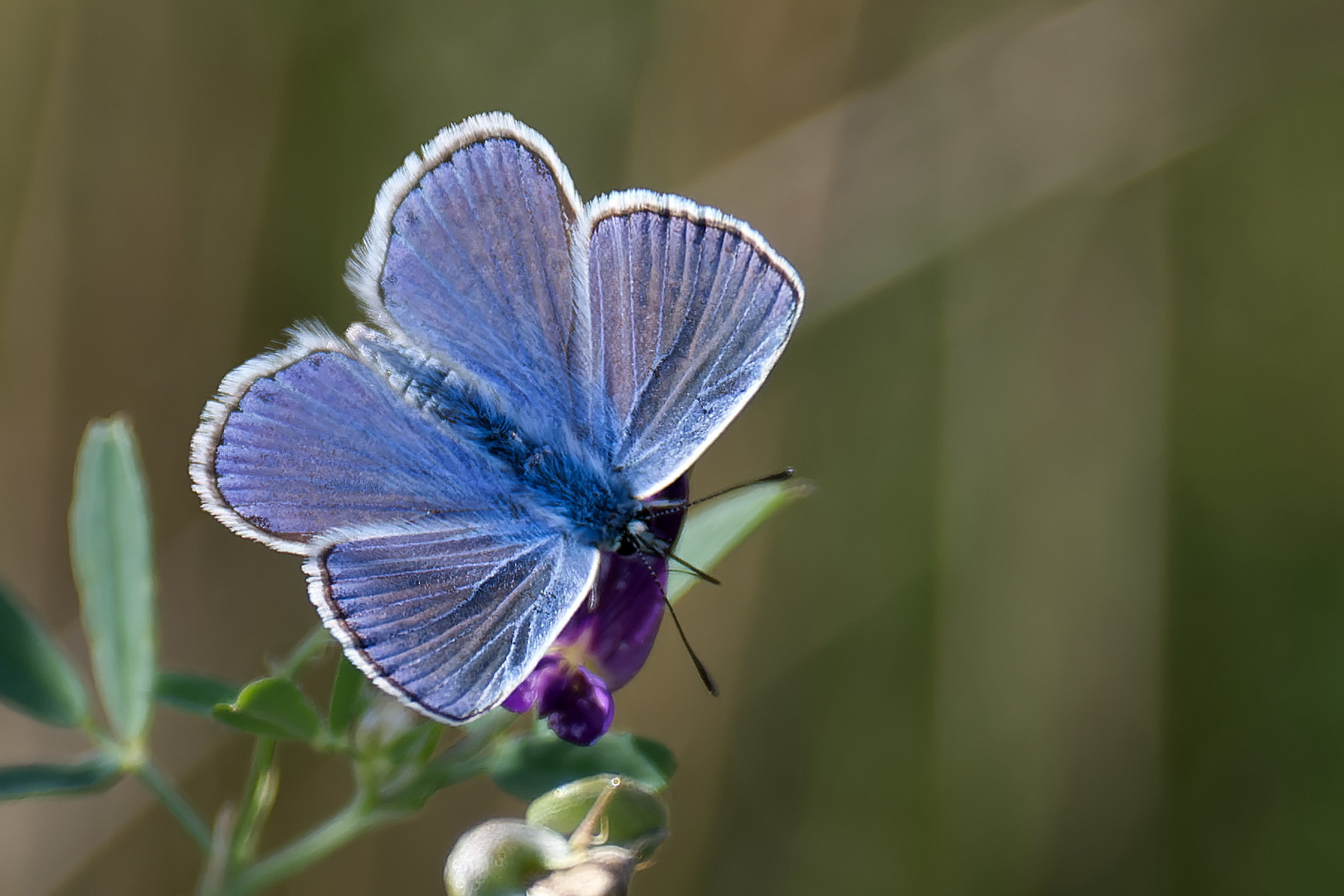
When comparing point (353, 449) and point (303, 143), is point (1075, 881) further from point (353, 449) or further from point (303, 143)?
point (303, 143)

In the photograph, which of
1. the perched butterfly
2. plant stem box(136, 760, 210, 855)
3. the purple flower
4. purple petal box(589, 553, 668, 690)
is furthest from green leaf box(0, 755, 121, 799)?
purple petal box(589, 553, 668, 690)

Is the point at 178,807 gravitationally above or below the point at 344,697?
below

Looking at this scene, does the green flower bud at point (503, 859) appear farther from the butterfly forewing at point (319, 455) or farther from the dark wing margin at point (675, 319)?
the dark wing margin at point (675, 319)

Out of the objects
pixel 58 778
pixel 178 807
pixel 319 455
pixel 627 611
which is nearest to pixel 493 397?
pixel 319 455

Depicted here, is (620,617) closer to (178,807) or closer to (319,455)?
(319,455)

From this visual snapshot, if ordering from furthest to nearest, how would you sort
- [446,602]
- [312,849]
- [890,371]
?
[890,371]
[312,849]
[446,602]

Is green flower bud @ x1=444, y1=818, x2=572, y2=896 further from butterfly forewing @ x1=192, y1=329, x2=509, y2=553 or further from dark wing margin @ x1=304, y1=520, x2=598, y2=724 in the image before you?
butterfly forewing @ x1=192, y1=329, x2=509, y2=553
